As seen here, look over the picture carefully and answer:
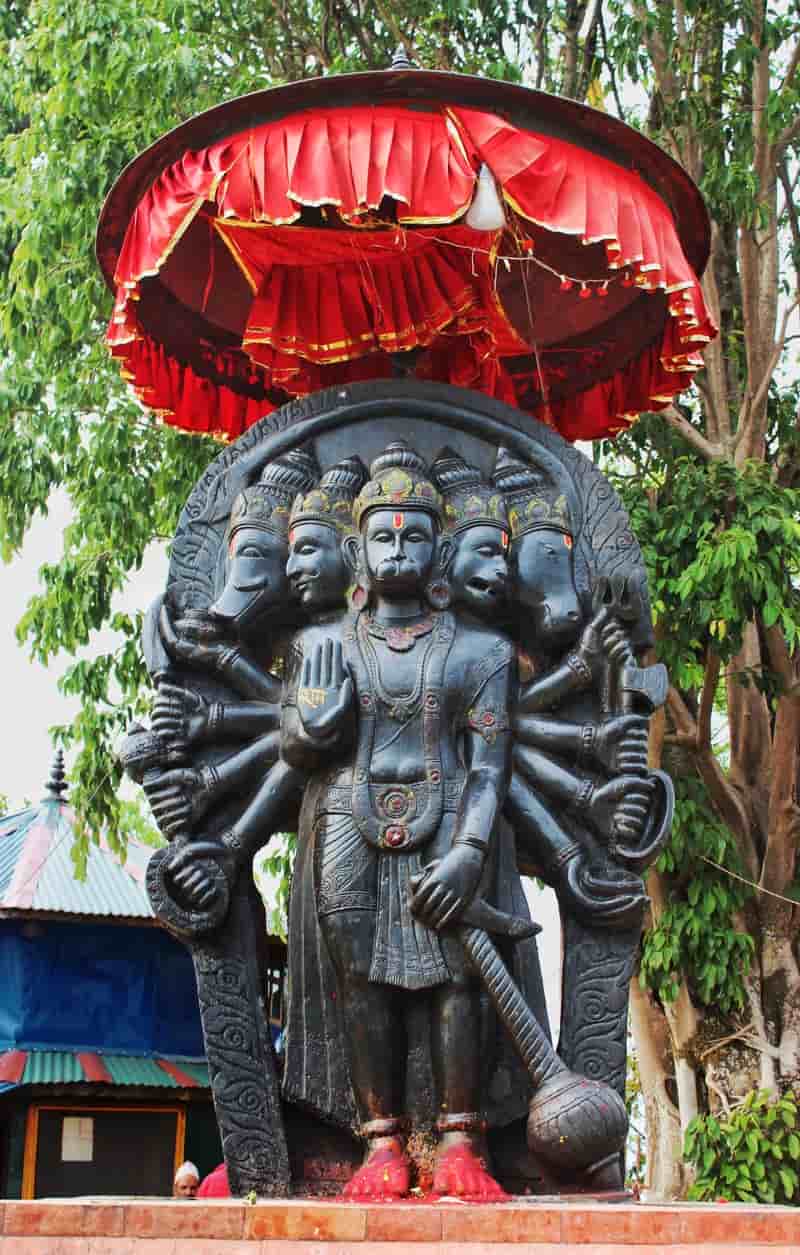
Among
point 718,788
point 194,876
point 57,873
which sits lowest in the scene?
point 194,876

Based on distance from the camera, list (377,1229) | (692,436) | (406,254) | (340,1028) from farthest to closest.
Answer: (692,436) < (406,254) < (340,1028) < (377,1229)

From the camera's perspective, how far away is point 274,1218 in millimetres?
3992

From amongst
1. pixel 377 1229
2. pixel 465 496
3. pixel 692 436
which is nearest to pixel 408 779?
pixel 465 496

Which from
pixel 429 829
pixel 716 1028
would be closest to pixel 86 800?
pixel 716 1028

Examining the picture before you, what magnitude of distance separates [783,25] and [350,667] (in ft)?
19.5

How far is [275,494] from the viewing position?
5590 millimetres

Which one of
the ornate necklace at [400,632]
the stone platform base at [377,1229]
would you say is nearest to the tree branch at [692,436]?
the ornate necklace at [400,632]

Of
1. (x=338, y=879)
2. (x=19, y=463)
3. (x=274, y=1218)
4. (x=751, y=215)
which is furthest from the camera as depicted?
(x=19, y=463)

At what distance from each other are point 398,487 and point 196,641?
0.92 metres

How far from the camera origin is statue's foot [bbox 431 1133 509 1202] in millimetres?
4539

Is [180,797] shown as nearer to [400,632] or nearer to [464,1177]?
[400,632]

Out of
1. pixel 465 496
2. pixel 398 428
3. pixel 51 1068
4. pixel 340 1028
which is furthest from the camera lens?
pixel 51 1068

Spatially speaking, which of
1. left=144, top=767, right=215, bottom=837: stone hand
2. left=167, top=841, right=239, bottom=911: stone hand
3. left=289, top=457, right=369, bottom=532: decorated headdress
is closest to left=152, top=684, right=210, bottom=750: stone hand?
left=144, top=767, right=215, bottom=837: stone hand

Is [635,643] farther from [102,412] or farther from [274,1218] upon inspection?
[102,412]
